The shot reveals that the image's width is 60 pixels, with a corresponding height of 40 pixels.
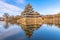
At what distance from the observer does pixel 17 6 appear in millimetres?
4098

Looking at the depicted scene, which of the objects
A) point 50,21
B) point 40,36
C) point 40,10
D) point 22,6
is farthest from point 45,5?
point 50,21

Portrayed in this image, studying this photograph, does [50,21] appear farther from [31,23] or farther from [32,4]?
[32,4]

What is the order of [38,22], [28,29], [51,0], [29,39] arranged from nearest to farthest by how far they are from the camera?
[29,39] → [51,0] → [28,29] → [38,22]

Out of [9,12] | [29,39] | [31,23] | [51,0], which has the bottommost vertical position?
[29,39]

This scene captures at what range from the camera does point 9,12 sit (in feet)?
13.8

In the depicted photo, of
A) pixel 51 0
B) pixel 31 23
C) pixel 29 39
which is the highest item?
pixel 51 0

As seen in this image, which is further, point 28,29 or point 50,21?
point 50,21

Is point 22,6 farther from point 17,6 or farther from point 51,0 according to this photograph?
point 51,0

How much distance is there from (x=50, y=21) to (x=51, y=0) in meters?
1.48

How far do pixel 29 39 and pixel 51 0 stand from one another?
1.35m

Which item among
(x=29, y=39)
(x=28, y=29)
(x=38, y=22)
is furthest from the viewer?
(x=38, y=22)

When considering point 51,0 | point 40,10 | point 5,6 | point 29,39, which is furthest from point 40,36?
point 5,6

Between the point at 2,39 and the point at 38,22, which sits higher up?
the point at 38,22

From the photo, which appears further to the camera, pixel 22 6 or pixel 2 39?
pixel 22 6
